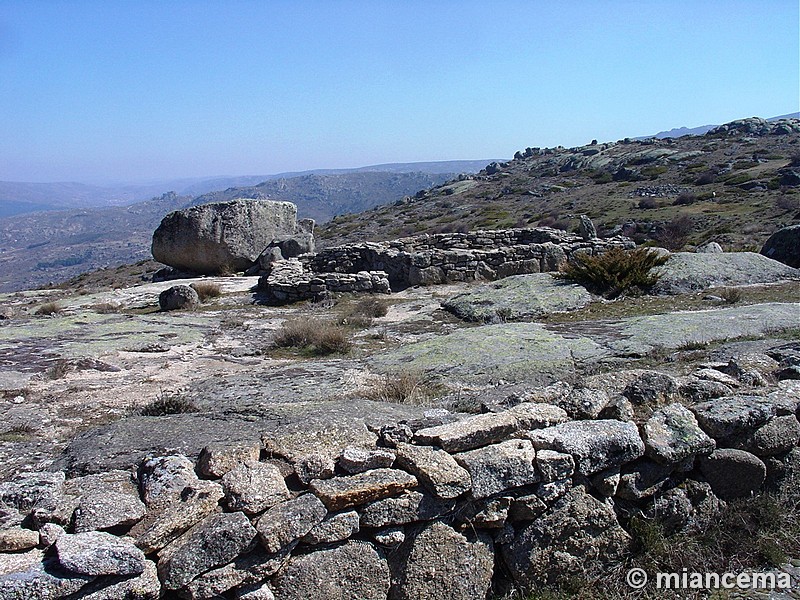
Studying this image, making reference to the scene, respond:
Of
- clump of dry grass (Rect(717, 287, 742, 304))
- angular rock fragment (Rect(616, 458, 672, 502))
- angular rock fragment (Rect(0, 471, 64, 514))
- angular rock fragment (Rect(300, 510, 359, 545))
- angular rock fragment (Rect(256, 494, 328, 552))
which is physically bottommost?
clump of dry grass (Rect(717, 287, 742, 304))

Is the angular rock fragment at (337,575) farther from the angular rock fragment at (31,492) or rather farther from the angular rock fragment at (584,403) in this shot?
the angular rock fragment at (584,403)

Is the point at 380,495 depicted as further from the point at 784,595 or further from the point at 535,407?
the point at 784,595

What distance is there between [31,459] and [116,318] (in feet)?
20.9

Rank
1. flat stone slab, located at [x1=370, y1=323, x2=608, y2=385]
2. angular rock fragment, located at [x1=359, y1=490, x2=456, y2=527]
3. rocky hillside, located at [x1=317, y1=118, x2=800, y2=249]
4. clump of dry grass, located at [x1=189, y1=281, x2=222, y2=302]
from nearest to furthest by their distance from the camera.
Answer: angular rock fragment, located at [x1=359, y1=490, x2=456, y2=527] → flat stone slab, located at [x1=370, y1=323, x2=608, y2=385] → clump of dry grass, located at [x1=189, y1=281, x2=222, y2=302] → rocky hillside, located at [x1=317, y1=118, x2=800, y2=249]

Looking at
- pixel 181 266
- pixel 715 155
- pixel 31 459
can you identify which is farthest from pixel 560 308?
pixel 715 155

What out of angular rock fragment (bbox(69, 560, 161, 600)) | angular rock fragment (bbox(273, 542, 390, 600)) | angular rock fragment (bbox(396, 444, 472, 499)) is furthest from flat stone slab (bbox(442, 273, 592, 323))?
angular rock fragment (bbox(69, 560, 161, 600))

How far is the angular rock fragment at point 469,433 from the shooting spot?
3.07 metres

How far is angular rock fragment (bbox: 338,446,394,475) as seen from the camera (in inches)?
113

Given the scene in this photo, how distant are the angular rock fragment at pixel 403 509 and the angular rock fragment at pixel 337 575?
13cm

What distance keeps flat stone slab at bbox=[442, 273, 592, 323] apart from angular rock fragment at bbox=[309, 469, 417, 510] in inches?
242

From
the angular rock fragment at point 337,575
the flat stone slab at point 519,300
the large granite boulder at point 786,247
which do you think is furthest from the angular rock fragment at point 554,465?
the large granite boulder at point 786,247

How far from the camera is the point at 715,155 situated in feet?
164

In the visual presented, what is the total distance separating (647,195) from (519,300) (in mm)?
A: 31038

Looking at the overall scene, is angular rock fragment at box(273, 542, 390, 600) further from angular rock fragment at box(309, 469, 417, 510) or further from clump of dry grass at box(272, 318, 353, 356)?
clump of dry grass at box(272, 318, 353, 356)
